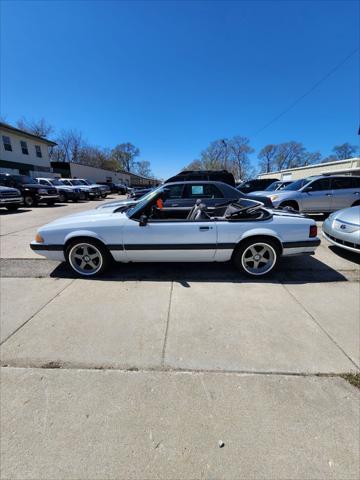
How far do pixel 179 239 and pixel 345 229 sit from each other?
3.26 metres

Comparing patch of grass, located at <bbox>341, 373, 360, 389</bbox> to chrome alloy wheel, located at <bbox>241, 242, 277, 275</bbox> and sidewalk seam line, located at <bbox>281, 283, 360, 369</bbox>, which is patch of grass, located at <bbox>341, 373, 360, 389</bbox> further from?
chrome alloy wheel, located at <bbox>241, 242, 277, 275</bbox>

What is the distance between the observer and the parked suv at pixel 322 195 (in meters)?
8.45

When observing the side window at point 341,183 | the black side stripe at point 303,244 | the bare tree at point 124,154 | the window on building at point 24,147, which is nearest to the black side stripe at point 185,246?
the black side stripe at point 303,244

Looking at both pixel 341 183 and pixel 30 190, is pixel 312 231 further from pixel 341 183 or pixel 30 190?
pixel 30 190

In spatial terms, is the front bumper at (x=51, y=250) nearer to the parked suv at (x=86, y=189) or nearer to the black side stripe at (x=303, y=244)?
the black side stripe at (x=303, y=244)

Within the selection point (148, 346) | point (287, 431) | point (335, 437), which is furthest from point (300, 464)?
point (148, 346)

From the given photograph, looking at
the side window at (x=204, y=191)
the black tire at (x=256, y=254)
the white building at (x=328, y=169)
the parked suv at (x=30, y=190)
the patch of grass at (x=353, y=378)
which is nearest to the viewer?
the patch of grass at (x=353, y=378)

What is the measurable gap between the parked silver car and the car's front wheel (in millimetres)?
4350

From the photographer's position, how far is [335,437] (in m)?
1.48

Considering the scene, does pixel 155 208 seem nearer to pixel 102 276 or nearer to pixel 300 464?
pixel 102 276

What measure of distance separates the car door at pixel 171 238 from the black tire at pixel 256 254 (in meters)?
0.46

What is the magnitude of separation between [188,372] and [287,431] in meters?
0.79

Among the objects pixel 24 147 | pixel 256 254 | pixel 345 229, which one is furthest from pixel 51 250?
pixel 24 147

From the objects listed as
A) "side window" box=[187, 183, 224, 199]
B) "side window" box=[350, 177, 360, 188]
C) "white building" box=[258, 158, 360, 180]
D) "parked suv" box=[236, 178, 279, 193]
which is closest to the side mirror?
"side window" box=[187, 183, 224, 199]
